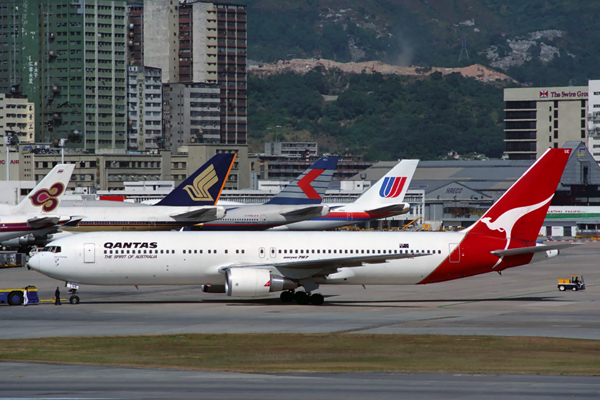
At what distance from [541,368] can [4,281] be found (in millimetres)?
44383

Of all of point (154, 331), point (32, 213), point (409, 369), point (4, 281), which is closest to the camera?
point (409, 369)

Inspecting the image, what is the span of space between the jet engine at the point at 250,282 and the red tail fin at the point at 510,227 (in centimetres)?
874

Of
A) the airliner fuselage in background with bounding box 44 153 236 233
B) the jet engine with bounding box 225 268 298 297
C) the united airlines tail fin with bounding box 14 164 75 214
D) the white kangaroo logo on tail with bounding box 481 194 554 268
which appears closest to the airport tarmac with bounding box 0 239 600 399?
the jet engine with bounding box 225 268 298 297

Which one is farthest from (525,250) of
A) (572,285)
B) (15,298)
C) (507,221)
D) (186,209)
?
(186,209)

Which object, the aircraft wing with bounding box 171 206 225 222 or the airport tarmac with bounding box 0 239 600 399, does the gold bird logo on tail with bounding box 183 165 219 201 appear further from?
the airport tarmac with bounding box 0 239 600 399

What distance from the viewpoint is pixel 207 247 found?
150ft

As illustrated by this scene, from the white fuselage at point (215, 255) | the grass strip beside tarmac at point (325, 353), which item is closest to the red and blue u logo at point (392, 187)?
the white fuselage at point (215, 255)

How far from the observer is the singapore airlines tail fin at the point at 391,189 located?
84312 millimetres

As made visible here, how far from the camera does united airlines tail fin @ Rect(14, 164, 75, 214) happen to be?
72.1 m

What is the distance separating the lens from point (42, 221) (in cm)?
7106

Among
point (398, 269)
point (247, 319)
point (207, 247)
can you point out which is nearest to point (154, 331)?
point (247, 319)

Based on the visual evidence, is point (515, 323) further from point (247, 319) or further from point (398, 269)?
point (247, 319)

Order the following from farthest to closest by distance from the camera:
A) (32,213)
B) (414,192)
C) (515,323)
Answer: (414,192), (32,213), (515,323)

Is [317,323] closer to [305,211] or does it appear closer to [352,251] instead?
[352,251]
